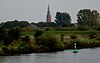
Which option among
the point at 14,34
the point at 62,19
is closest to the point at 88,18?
the point at 62,19

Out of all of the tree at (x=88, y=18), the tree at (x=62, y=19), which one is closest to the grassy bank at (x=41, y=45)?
the tree at (x=88, y=18)

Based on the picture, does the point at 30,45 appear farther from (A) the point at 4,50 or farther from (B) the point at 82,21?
(B) the point at 82,21

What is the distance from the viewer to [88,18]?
115438 mm

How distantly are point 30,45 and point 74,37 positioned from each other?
1786cm

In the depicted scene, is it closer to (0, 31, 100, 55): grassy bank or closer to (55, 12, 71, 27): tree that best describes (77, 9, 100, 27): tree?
(55, 12, 71, 27): tree

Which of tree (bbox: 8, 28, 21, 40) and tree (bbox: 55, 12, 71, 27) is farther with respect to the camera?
tree (bbox: 55, 12, 71, 27)

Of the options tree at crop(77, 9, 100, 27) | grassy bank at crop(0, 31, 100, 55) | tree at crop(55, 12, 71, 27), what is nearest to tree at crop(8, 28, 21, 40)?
grassy bank at crop(0, 31, 100, 55)

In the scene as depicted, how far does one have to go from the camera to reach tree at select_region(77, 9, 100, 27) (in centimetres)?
11375

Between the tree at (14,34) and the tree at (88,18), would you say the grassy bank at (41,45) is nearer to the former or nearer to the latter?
the tree at (14,34)

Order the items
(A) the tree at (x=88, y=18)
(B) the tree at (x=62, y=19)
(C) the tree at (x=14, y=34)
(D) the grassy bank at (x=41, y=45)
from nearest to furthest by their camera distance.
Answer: (D) the grassy bank at (x=41, y=45), (C) the tree at (x=14, y=34), (A) the tree at (x=88, y=18), (B) the tree at (x=62, y=19)

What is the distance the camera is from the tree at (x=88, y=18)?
114 m

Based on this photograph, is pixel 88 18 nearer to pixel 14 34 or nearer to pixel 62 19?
pixel 62 19

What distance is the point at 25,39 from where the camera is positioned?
6625 centimetres

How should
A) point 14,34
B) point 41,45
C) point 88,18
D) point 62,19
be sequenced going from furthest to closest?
1. point 62,19
2. point 88,18
3. point 14,34
4. point 41,45
